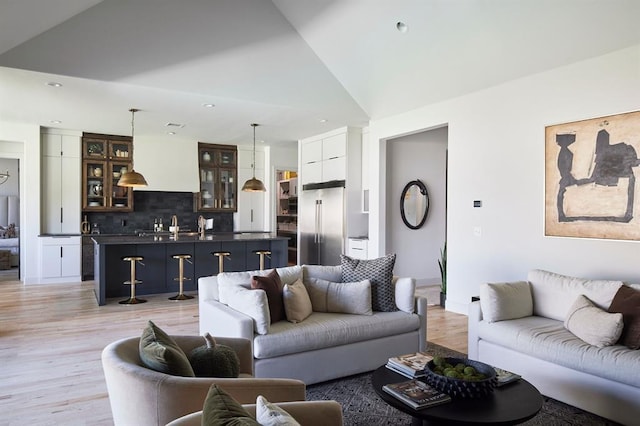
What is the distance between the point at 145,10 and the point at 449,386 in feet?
15.9

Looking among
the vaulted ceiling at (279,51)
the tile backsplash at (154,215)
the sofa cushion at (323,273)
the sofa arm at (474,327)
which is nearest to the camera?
the sofa arm at (474,327)

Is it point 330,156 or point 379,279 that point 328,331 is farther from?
point 330,156

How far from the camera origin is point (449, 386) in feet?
7.08

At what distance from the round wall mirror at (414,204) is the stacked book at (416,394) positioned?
524 centimetres

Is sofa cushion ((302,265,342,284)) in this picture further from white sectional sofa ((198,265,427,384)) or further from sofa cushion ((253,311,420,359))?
sofa cushion ((253,311,420,359))

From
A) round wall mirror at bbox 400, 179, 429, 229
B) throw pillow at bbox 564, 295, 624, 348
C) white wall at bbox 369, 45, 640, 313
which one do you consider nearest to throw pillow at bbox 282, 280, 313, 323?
throw pillow at bbox 564, 295, 624, 348

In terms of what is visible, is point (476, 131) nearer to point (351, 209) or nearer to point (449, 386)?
point (351, 209)

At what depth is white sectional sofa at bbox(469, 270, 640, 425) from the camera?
2664 millimetres

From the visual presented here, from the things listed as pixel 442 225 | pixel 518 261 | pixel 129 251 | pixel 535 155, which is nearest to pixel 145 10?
pixel 129 251

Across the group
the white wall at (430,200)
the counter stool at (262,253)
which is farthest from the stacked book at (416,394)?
the counter stool at (262,253)

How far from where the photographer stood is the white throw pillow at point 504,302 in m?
3.47

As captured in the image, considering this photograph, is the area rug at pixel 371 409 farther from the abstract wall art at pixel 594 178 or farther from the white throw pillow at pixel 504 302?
the abstract wall art at pixel 594 178

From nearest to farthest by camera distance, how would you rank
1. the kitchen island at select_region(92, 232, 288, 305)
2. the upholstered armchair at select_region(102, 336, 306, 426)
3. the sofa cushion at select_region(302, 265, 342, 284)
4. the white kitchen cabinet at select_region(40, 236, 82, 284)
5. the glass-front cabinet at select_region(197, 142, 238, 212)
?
1. the upholstered armchair at select_region(102, 336, 306, 426)
2. the sofa cushion at select_region(302, 265, 342, 284)
3. the kitchen island at select_region(92, 232, 288, 305)
4. the white kitchen cabinet at select_region(40, 236, 82, 284)
5. the glass-front cabinet at select_region(197, 142, 238, 212)

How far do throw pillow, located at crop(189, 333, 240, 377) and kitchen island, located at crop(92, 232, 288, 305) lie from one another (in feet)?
15.2
